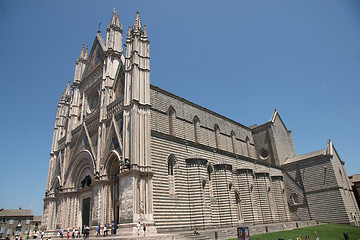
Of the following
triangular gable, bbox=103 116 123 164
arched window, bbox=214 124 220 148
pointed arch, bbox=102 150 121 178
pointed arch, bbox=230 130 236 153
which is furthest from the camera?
pointed arch, bbox=230 130 236 153

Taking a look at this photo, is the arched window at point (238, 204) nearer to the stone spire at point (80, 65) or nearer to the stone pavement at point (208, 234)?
the stone pavement at point (208, 234)

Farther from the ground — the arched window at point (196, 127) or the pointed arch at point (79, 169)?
the arched window at point (196, 127)

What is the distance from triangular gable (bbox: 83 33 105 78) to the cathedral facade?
0.14 metres

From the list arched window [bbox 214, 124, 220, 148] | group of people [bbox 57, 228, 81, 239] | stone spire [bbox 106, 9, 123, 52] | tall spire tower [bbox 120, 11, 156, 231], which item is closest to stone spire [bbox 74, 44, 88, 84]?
stone spire [bbox 106, 9, 123, 52]

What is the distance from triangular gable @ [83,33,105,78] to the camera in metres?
27.9

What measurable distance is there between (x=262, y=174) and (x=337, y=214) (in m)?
9.08

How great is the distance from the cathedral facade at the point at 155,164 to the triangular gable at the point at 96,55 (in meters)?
0.14

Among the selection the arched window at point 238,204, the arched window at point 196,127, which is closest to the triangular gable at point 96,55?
the arched window at point 196,127

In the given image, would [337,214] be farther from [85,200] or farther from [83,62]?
[83,62]

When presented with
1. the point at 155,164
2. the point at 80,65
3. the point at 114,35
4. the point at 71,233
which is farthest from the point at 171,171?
the point at 80,65

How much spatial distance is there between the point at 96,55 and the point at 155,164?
16.6 meters

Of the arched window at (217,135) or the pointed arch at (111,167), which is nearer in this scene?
the pointed arch at (111,167)

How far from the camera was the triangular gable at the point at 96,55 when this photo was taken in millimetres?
27858

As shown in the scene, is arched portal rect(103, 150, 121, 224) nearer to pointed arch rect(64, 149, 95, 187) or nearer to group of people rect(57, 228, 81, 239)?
pointed arch rect(64, 149, 95, 187)
